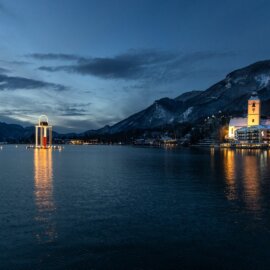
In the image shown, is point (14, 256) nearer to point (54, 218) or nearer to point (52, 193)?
point (54, 218)

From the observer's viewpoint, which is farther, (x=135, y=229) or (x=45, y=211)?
(x=45, y=211)

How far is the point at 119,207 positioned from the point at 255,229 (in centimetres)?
1170

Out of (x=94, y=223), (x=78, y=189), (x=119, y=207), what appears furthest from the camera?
(x=78, y=189)

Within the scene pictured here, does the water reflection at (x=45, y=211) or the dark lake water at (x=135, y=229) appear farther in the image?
the water reflection at (x=45, y=211)

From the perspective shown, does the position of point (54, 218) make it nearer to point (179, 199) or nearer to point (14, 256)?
point (14, 256)

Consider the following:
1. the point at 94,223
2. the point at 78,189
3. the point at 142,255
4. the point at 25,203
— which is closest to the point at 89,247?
the point at 142,255

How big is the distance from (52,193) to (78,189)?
396 cm

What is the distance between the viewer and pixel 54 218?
26.4 metres

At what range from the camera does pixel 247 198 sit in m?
35.0

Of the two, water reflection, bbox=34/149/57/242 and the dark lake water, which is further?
water reflection, bbox=34/149/57/242

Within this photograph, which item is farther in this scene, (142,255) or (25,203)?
(25,203)

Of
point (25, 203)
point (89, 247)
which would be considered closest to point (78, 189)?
point (25, 203)

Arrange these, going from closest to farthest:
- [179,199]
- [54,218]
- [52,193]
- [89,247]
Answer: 1. [89,247]
2. [54,218]
3. [179,199]
4. [52,193]

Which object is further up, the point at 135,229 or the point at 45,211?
the point at 45,211
